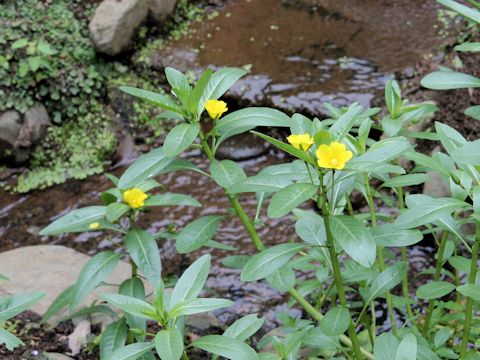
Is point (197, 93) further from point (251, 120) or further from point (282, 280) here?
point (282, 280)

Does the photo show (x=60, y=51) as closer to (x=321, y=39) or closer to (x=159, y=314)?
(x=321, y=39)

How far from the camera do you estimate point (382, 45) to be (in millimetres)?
5805

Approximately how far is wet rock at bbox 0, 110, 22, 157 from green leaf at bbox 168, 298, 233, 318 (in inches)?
167

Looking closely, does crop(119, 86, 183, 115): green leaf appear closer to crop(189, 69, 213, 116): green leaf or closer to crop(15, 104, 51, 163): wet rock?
crop(189, 69, 213, 116): green leaf

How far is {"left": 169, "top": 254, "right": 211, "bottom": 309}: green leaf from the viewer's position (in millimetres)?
1746

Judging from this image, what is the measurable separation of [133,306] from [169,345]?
184 mm

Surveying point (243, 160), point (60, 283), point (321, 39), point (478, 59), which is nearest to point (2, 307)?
point (60, 283)

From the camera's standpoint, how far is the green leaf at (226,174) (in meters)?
1.88

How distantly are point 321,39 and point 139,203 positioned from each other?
169 inches

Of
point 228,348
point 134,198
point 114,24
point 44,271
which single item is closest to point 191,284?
point 228,348

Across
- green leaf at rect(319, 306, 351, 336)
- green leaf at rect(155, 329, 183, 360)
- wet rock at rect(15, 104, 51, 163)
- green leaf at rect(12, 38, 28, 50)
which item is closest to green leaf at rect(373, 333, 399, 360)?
green leaf at rect(319, 306, 351, 336)

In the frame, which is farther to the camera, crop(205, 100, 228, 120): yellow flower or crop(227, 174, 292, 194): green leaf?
crop(205, 100, 228, 120): yellow flower

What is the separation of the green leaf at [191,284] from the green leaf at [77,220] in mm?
582

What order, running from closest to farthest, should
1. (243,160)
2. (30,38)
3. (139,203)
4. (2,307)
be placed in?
(2,307) → (139,203) → (243,160) → (30,38)
